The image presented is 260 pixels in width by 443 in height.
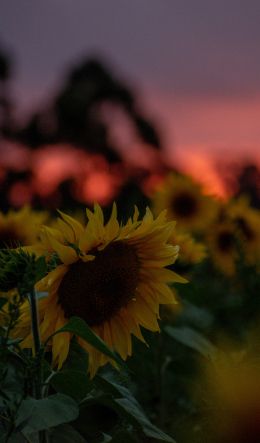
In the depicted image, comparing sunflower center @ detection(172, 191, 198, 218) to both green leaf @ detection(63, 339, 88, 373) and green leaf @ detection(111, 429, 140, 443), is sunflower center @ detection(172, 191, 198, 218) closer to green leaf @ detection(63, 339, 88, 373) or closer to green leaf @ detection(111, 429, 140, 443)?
green leaf @ detection(63, 339, 88, 373)

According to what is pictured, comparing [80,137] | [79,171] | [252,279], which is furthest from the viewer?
[80,137]

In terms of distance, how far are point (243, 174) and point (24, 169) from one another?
12761 mm

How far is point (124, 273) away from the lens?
1.84m

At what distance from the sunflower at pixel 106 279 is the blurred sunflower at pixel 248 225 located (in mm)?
2858

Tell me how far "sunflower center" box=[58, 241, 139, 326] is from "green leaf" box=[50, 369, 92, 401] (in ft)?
0.73

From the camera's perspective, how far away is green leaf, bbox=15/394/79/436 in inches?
56.0

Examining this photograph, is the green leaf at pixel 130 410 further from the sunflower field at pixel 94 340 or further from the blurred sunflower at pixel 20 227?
the blurred sunflower at pixel 20 227

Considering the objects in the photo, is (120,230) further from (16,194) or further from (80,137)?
(80,137)

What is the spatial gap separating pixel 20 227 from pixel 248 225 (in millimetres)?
1726

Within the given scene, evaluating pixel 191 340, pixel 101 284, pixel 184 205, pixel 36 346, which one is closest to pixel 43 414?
pixel 36 346

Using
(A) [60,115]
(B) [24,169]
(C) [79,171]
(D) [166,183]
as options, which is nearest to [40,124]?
(A) [60,115]

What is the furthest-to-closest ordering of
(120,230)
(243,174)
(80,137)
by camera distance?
(80,137), (243,174), (120,230)

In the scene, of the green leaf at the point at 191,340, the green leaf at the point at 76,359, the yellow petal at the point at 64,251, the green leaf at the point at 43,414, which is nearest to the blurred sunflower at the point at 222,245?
the green leaf at the point at 191,340

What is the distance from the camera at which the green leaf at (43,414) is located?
56.0 inches
